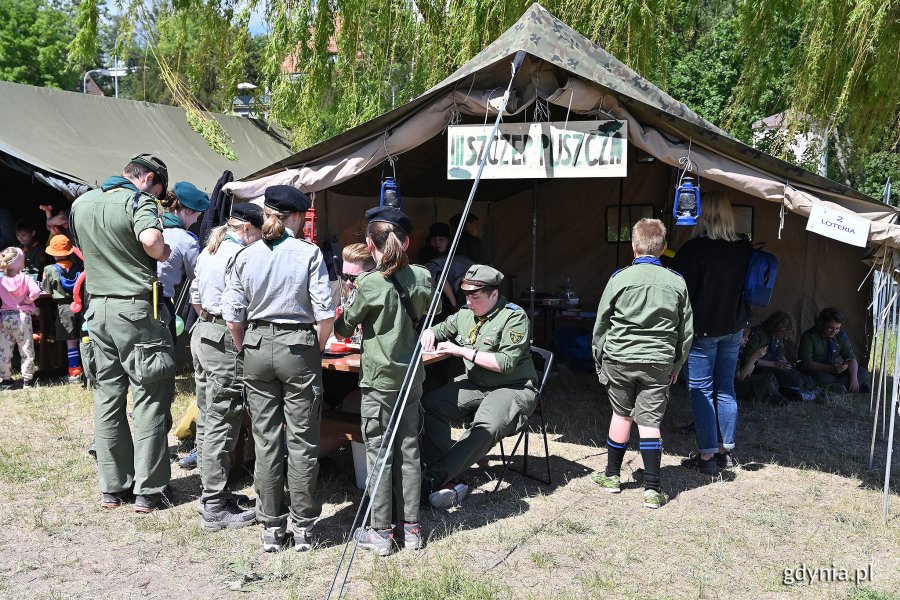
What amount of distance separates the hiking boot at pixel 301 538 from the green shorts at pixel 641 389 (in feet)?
6.39

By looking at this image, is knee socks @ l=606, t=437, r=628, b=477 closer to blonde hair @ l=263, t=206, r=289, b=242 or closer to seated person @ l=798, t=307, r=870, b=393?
blonde hair @ l=263, t=206, r=289, b=242

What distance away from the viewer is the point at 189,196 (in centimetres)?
488

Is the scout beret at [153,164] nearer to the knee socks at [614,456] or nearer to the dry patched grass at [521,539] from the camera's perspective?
the dry patched grass at [521,539]

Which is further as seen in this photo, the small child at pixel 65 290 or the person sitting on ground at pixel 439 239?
the small child at pixel 65 290

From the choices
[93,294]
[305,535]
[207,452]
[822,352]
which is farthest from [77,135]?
[822,352]

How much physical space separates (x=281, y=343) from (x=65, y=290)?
463cm

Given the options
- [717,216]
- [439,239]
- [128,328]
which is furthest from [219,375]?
[717,216]

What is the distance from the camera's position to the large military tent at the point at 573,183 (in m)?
4.62

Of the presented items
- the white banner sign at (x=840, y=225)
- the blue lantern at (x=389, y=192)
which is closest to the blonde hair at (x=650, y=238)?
the white banner sign at (x=840, y=225)

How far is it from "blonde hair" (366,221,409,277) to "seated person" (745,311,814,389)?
181 inches

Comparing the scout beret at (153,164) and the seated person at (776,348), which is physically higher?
the scout beret at (153,164)

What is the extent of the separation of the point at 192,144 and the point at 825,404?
8623 millimetres

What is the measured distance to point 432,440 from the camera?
4.53 meters

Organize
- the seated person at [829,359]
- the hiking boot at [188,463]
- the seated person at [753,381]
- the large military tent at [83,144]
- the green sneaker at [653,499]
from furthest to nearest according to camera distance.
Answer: the large military tent at [83,144] < the seated person at [829,359] < the seated person at [753,381] < the hiking boot at [188,463] < the green sneaker at [653,499]
